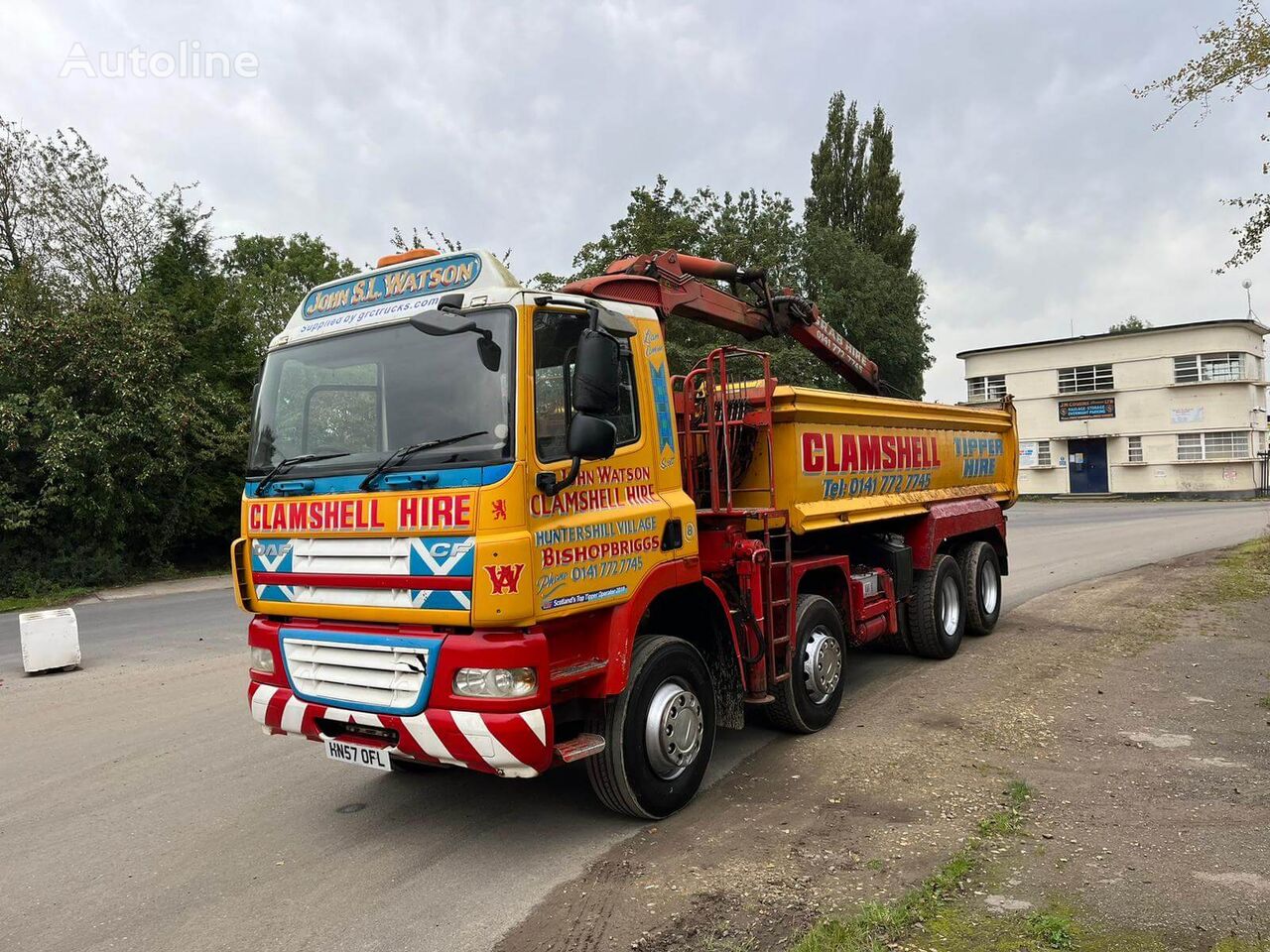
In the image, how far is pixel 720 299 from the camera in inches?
274

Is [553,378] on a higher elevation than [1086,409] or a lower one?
lower

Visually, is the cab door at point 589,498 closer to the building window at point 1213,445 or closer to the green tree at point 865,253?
the green tree at point 865,253

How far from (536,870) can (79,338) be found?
1766 centimetres

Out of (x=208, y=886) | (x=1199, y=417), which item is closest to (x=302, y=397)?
(x=208, y=886)

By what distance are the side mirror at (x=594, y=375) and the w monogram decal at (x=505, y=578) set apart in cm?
82

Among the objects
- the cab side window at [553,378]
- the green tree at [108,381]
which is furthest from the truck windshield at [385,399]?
the green tree at [108,381]

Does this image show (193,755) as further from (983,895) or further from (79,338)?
(79,338)

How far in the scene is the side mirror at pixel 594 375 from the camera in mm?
4031

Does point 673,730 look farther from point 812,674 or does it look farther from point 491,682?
point 812,674

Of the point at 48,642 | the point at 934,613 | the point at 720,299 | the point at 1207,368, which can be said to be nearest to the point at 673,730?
the point at 720,299

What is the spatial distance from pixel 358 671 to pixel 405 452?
3.65 ft

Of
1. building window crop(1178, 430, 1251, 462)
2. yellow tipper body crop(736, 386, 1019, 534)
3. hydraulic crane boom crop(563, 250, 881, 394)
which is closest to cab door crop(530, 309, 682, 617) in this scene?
hydraulic crane boom crop(563, 250, 881, 394)

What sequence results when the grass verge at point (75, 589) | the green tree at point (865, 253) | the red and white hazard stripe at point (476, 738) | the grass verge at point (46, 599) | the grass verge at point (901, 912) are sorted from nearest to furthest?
the grass verge at point (901, 912), the red and white hazard stripe at point (476, 738), the grass verge at point (46, 599), the grass verge at point (75, 589), the green tree at point (865, 253)

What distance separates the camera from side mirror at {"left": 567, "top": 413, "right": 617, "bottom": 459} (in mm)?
4039
